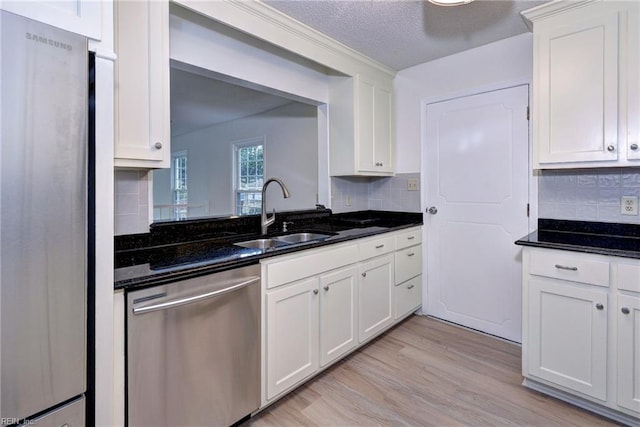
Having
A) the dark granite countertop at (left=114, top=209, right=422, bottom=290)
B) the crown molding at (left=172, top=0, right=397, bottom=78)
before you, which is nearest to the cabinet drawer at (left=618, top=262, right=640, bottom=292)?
the dark granite countertop at (left=114, top=209, right=422, bottom=290)

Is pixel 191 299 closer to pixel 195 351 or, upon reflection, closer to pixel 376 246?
pixel 195 351

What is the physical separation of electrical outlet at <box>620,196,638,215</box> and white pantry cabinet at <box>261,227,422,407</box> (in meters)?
1.46

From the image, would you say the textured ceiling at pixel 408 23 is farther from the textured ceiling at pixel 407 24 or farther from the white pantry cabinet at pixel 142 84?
the white pantry cabinet at pixel 142 84

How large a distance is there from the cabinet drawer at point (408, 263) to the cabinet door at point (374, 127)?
2.55 feet

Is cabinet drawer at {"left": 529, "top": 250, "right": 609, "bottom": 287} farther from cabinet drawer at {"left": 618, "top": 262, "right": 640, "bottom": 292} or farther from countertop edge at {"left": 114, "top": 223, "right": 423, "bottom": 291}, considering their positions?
countertop edge at {"left": 114, "top": 223, "right": 423, "bottom": 291}

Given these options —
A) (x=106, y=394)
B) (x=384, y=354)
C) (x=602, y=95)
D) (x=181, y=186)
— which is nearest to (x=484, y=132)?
(x=602, y=95)

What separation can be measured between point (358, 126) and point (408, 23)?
2.74 feet

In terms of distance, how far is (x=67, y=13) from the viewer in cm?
100

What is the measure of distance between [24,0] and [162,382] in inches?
52.8

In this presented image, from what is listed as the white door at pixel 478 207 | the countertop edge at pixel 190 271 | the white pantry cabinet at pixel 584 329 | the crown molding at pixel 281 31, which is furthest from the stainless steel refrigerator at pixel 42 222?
the white door at pixel 478 207

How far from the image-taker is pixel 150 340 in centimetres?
128

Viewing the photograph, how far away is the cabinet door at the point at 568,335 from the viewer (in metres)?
1.71

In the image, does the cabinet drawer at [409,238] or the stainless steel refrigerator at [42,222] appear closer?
the stainless steel refrigerator at [42,222]

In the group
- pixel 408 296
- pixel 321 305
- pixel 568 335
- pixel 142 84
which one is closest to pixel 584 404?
pixel 568 335
